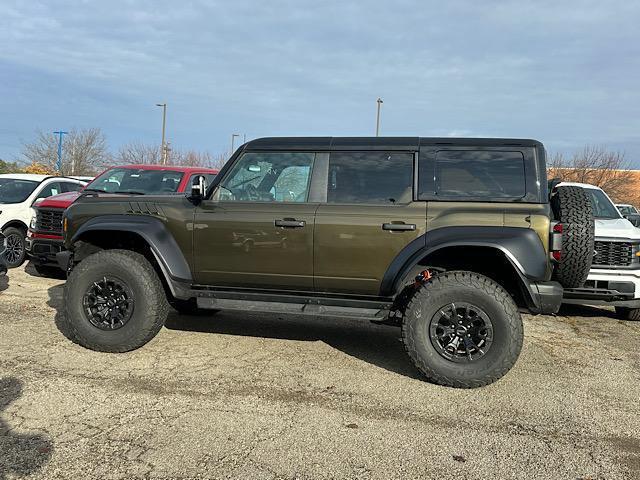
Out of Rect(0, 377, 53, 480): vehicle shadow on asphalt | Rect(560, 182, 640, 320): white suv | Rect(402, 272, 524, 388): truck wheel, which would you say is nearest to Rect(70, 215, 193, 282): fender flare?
Rect(0, 377, 53, 480): vehicle shadow on asphalt

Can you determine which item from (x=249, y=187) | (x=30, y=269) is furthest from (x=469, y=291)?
(x=30, y=269)

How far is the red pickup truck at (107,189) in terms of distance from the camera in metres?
7.83

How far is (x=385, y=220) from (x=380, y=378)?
1.36 meters

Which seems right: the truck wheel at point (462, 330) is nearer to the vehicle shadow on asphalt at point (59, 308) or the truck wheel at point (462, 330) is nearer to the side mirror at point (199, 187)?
the side mirror at point (199, 187)

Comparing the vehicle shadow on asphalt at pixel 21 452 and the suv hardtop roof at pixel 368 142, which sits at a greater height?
the suv hardtop roof at pixel 368 142

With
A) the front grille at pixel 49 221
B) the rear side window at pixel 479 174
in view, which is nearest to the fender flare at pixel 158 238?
the rear side window at pixel 479 174

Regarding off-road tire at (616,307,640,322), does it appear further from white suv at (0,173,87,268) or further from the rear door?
white suv at (0,173,87,268)

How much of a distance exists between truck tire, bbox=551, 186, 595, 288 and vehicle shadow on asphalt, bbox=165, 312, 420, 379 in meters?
1.58

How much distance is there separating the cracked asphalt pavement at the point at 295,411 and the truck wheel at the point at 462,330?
0.18 metres

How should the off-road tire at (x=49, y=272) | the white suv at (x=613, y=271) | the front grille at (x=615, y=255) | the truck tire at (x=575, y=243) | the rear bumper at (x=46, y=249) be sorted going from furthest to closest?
1. the off-road tire at (x=49, y=272)
2. the rear bumper at (x=46, y=249)
3. the front grille at (x=615, y=255)
4. the white suv at (x=613, y=271)
5. the truck tire at (x=575, y=243)

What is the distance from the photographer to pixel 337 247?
438cm

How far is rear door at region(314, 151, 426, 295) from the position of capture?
4297 millimetres

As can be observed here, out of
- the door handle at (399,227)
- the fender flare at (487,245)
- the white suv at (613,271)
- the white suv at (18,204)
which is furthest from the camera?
the white suv at (18,204)

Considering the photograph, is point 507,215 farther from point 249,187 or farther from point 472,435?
point 249,187
